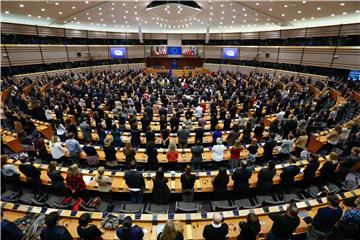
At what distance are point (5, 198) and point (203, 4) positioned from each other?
2101 cm

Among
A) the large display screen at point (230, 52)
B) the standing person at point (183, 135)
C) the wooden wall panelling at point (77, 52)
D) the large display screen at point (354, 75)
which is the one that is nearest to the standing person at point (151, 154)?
the standing person at point (183, 135)

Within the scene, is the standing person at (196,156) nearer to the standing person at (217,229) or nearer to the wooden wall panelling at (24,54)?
the standing person at (217,229)

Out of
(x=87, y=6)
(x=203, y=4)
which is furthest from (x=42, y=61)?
(x=203, y=4)

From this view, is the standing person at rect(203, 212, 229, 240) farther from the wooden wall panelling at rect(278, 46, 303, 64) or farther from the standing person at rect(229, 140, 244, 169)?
the wooden wall panelling at rect(278, 46, 303, 64)

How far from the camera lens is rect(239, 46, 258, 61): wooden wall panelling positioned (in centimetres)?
3287

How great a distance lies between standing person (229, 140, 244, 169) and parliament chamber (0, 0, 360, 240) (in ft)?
0.14

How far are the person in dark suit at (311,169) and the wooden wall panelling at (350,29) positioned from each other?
19957 mm

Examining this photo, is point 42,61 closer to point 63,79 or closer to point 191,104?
point 63,79

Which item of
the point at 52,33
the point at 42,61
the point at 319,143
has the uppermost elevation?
the point at 52,33

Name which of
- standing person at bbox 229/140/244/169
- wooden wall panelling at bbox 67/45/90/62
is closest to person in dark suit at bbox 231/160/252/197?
standing person at bbox 229/140/244/169

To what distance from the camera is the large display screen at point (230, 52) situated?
35875mm

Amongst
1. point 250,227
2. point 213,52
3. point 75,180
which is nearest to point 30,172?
point 75,180

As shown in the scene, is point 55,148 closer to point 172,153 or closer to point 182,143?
point 172,153

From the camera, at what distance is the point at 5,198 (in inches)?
215
